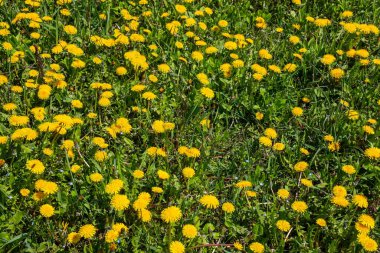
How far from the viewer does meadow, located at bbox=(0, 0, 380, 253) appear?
2762 millimetres

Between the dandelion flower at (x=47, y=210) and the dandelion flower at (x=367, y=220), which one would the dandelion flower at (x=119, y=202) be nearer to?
the dandelion flower at (x=47, y=210)

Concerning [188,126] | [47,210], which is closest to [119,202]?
[47,210]

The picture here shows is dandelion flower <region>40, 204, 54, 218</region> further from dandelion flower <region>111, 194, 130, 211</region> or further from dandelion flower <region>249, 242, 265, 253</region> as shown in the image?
dandelion flower <region>249, 242, 265, 253</region>

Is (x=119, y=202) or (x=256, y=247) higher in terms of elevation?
(x=119, y=202)

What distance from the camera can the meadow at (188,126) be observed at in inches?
109

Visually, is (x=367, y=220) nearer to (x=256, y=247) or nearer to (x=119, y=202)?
(x=256, y=247)

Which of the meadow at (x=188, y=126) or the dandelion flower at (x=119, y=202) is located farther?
the meadow at (x=188, y=126)

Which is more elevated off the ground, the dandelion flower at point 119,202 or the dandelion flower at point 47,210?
the dandelion flower at point 119,202

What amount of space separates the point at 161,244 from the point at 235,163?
0.87m

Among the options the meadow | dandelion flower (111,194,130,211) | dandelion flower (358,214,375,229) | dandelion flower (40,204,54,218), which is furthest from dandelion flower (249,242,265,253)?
dandelion flower (40,204,54,218)

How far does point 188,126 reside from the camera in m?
3.51

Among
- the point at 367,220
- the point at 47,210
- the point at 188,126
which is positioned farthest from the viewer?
the point at 188,126

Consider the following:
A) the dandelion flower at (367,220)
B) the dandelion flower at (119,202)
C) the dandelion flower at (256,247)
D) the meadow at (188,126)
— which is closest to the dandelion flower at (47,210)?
the meadow at (188,126)

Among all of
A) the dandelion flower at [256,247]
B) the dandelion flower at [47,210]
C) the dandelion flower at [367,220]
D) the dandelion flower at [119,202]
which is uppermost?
the dandelion flower at [119,202]
